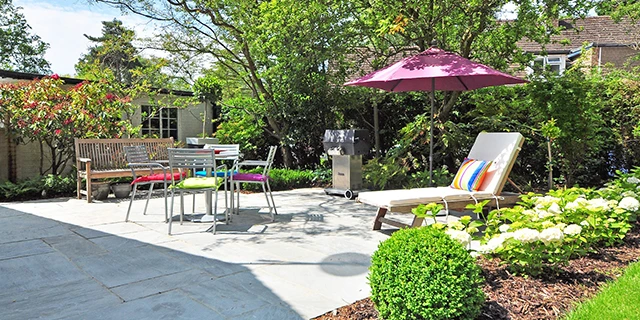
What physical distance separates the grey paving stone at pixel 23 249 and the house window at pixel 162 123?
24.6 ft

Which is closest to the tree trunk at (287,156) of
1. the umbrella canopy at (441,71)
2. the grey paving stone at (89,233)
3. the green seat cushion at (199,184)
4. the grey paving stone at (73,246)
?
the umbrella canopy at (441,71)

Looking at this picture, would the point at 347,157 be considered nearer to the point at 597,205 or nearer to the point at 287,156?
the point at 287,156

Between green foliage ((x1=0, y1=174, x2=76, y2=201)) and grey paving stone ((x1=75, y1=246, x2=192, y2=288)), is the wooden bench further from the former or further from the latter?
grey paving stone ((x1=75, y1=246, x2=192, y2=288))

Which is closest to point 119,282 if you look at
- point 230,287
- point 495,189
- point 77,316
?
point 77,316

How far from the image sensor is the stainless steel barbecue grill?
688 cm

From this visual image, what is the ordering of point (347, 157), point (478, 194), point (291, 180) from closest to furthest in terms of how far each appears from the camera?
point (478, 194) → point (347, 157) → point (291, 180)

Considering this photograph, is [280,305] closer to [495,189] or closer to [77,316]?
[77,316]

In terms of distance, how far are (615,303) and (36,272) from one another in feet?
12.5

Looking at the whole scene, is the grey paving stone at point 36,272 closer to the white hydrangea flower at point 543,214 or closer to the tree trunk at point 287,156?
the white hydrangea flower at point 543,214

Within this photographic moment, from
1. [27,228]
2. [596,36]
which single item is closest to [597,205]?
[27,228]

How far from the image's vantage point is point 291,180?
8.24m

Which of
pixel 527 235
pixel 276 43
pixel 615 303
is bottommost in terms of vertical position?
pixel 615 303

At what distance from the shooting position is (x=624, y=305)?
7.54ft

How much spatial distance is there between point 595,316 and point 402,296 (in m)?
1.04
